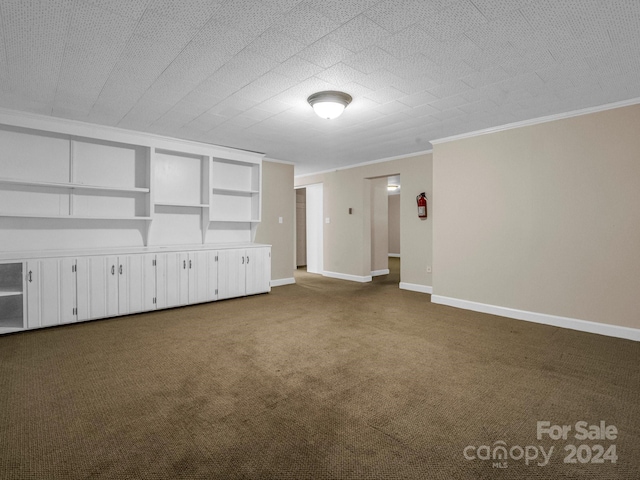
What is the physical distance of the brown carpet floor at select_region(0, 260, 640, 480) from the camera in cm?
178

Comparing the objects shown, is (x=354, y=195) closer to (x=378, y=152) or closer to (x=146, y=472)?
(x=378, y=152)

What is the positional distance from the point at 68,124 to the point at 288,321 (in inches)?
154

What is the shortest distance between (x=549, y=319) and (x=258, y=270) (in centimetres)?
446

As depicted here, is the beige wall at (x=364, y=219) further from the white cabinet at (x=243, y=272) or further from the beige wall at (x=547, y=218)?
the white cabinet at (x=243, y=272)

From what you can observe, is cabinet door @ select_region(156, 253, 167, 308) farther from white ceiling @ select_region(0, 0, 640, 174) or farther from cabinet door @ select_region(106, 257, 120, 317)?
Answer: white ceiling @ select_region(0, 0, 640, 174)

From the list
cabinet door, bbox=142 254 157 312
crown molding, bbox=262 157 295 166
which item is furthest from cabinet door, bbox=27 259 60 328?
crown molding, bbox=262 157 295 166

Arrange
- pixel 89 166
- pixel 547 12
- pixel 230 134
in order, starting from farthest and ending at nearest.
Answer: pixel 230 134 → pixel 89 166 → pixel 547 12

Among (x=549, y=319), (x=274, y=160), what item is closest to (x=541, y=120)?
(x=549, y=319)

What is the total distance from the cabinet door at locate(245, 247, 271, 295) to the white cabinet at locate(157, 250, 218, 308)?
0.64m

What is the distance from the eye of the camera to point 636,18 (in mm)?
2238

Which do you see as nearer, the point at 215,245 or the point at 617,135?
the point at 617,135

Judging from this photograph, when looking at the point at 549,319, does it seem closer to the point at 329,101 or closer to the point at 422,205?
the point at 422,205

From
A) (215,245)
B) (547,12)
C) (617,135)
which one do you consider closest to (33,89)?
(215,245)

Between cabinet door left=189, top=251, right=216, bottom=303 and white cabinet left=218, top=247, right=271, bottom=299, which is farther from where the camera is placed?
white cabinet left=218, top=247, right=271, bottom=299
